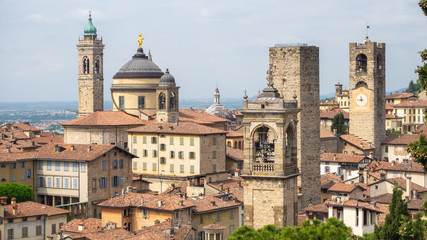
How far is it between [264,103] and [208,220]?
1918cm

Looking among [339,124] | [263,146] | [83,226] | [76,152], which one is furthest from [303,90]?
[339,124]

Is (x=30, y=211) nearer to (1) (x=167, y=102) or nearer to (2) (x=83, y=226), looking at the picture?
(2) (x=83, y=226)

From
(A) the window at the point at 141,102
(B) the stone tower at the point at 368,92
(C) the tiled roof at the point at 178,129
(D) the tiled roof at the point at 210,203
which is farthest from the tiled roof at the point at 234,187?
(B) the stone tower at the point at 368,92

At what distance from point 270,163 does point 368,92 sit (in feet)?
214

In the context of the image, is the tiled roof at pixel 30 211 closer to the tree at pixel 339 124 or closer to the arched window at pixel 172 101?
the arched window at pixel 172 101

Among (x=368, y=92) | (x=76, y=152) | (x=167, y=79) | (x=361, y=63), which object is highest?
(x=361, y=63)

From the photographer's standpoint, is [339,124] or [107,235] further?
[339,124]

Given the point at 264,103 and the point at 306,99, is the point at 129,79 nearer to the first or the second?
the point at 306,99

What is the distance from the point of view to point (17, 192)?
206 feet

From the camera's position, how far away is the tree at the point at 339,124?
109 m

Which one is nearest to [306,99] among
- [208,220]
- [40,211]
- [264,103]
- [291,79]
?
[291,79]

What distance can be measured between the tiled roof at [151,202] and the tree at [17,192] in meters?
10.2

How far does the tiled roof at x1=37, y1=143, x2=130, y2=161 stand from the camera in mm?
66381

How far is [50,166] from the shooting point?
67812mm
